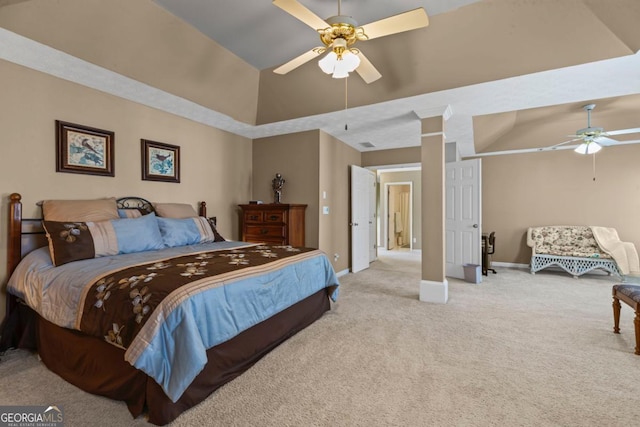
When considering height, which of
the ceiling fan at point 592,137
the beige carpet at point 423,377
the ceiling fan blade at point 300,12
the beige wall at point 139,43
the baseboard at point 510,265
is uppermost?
the beige wall at point 139,43

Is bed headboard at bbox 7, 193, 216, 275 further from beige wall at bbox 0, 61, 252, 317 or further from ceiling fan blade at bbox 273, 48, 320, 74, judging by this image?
ceiling fan blade at bbox 273, 48, 320, 74

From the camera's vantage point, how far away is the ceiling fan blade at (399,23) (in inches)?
74.0

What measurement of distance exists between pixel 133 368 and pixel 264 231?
112 inches

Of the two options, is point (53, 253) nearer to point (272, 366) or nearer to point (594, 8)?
point (272, 366)

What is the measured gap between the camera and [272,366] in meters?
2.14

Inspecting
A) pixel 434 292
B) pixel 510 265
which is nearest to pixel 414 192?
pixel 510 265

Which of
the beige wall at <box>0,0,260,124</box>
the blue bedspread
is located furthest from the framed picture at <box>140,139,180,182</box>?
the blue bedspread

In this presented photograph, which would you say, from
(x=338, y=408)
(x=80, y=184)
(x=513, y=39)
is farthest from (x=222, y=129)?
(x=338, y=408)

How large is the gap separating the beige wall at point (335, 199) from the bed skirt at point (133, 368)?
8.33ft

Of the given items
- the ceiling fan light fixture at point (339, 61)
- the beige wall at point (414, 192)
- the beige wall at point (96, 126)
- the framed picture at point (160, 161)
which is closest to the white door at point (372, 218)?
the beige wall at point (414, 192)

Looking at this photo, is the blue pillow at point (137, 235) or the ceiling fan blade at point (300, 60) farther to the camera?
the blue pillow at point (137, 235)

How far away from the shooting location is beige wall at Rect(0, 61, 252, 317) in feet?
8.36

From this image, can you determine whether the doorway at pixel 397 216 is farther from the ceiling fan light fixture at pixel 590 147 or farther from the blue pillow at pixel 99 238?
the blue pillow at pixel 99 238

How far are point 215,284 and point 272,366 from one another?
0.83m
